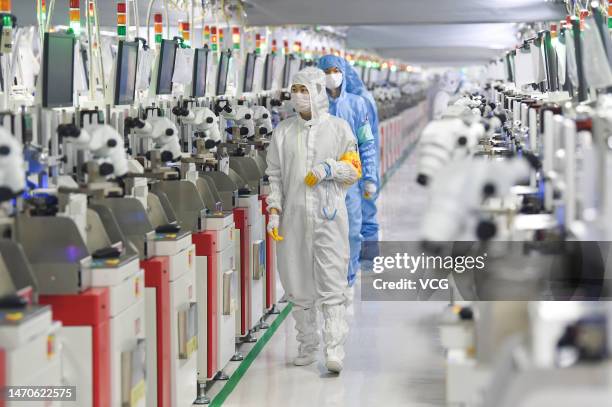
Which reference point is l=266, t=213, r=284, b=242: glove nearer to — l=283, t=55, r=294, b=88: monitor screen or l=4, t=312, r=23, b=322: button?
l=4, t=312, r=23, b=322: button

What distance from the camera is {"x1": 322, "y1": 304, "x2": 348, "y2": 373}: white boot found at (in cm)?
627

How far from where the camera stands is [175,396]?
5168 mm

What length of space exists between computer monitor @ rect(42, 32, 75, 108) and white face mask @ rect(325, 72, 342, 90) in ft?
10.1

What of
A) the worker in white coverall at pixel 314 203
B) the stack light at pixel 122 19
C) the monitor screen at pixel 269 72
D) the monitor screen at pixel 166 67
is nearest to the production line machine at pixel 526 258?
the worker in white coverall at pixel 314 203

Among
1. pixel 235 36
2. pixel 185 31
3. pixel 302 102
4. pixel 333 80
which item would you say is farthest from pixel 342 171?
pixel 235 36

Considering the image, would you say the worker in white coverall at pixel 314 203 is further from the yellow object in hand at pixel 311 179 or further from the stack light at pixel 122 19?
the stack light at pixel 122 19

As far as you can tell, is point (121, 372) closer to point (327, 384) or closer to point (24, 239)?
point (24, 239)

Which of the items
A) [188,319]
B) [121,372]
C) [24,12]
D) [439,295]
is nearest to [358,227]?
[439,295]

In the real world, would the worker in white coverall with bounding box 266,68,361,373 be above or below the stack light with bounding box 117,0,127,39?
below

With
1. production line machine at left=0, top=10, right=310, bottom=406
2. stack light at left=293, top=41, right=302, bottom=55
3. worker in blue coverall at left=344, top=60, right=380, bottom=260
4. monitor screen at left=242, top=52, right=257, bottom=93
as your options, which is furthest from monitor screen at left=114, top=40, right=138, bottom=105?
stack light at left=293, top=41, right=302, bottom=55

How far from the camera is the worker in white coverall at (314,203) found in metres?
6.17

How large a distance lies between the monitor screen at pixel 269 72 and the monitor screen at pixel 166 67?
152 inches

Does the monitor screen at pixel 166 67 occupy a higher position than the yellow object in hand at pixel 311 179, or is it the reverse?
the monitor screen at pixel 166 67

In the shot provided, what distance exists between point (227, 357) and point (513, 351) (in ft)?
11.9
